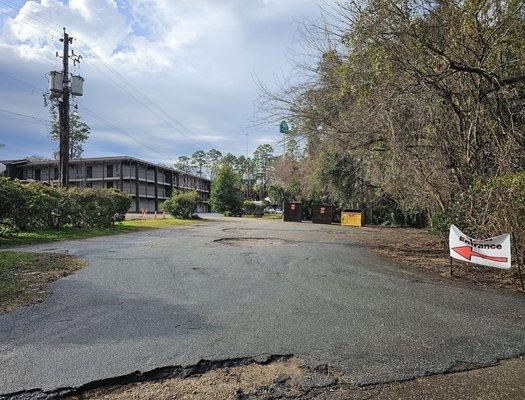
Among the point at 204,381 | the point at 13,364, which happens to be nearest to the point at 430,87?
→ the point at 204,381

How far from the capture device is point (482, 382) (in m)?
3.79

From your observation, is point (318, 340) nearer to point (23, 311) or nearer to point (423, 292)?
point (423, 292)

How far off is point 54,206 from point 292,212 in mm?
23660

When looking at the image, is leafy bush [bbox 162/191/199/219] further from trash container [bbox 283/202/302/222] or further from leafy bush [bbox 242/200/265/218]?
leafy bush [bbox 242/200/265/218]

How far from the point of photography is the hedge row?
1514 cm

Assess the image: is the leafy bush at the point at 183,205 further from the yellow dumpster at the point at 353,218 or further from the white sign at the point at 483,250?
the white sign at the point at 483,250

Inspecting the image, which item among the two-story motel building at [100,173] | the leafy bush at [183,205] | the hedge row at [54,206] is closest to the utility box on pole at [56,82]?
the hedge row at [54,206]

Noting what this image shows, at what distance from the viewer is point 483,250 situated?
8016 millimetres

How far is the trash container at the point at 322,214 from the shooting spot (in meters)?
35.9

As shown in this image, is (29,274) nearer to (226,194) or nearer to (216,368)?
(216,368)

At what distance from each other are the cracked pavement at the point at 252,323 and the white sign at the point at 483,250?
0.56m

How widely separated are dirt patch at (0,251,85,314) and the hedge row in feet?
17.4

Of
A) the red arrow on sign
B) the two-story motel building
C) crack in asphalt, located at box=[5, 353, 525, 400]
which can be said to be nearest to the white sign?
the red arrow on sign

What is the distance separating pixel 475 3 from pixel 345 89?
2.91m
